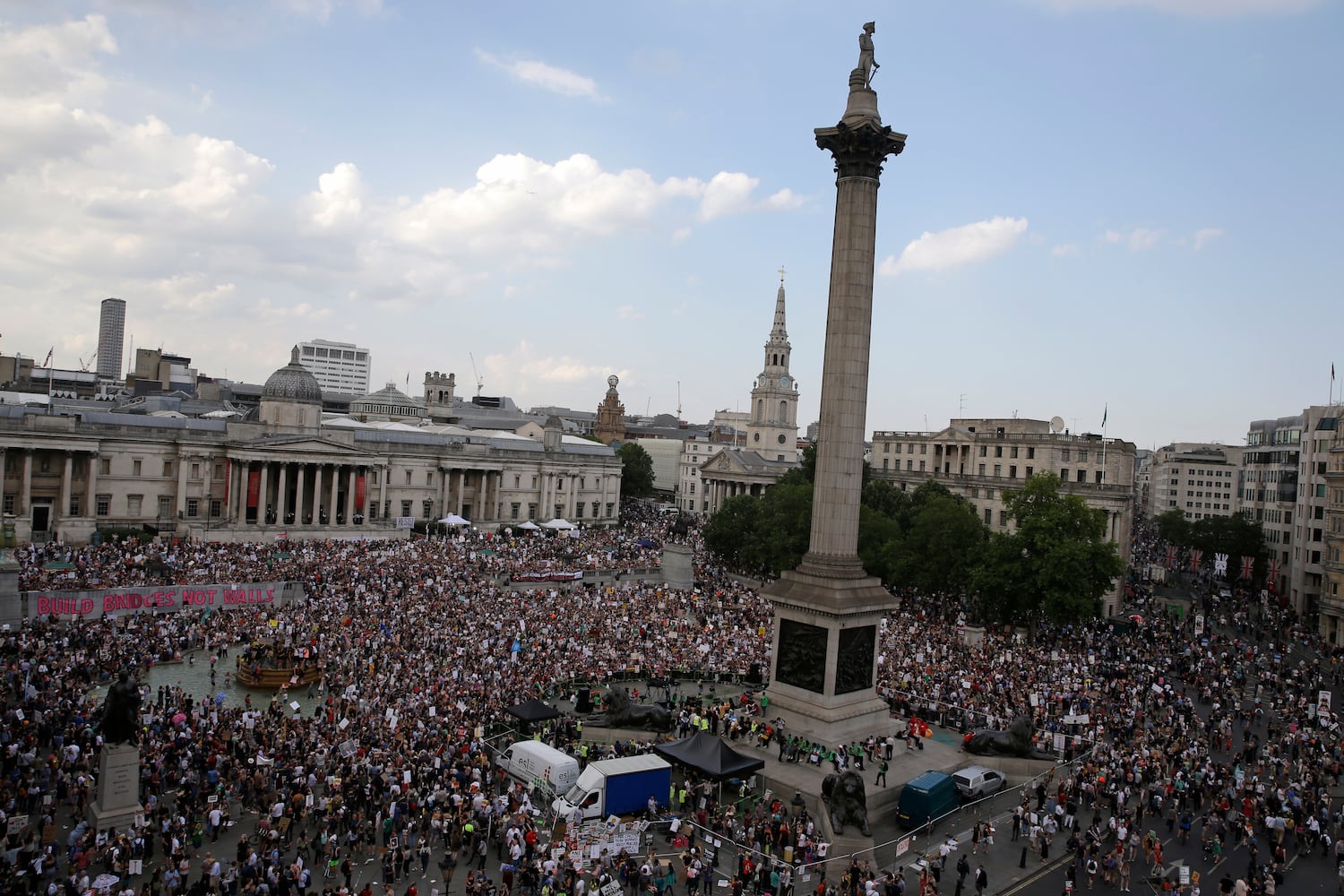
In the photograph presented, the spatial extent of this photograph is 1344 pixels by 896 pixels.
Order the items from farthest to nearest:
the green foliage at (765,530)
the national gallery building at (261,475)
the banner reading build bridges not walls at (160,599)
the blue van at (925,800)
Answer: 1. the national gallery building at (261,475)
2. the green foliage at (765,530)
3. the banner reading build bridges not walls at (160,599)
4. the blue van at (925,800)

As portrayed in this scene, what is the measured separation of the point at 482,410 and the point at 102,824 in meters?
137

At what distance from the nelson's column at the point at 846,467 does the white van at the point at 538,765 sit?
9.21 metres

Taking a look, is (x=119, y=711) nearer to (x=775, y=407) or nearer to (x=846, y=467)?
(x=846, y=467)

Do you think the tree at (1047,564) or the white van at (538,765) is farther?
the tree at (1047,564)

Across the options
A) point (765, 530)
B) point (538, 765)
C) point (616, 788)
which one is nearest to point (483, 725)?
point (538, 765)

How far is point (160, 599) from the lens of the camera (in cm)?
4272

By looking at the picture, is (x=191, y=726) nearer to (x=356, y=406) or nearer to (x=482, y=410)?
(x=356, y=406)

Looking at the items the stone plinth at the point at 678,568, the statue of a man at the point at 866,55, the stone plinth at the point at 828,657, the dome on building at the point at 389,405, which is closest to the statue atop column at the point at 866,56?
the statue of a man at the point at 866,55

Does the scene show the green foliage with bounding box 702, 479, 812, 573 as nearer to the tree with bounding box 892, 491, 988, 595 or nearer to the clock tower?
the tree with bounding box 892, 491, 988, 595

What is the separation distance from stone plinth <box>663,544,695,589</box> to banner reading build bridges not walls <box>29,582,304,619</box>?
2402 centimetres

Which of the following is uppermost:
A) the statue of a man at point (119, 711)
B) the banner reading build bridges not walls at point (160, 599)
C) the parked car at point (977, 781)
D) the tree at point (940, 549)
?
the tree at point (940, 549)

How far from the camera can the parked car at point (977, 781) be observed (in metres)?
28.3

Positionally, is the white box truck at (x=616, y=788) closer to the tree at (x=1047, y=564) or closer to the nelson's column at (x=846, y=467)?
the nelson's column at (x=846, y=467)

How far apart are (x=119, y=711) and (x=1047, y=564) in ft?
141
